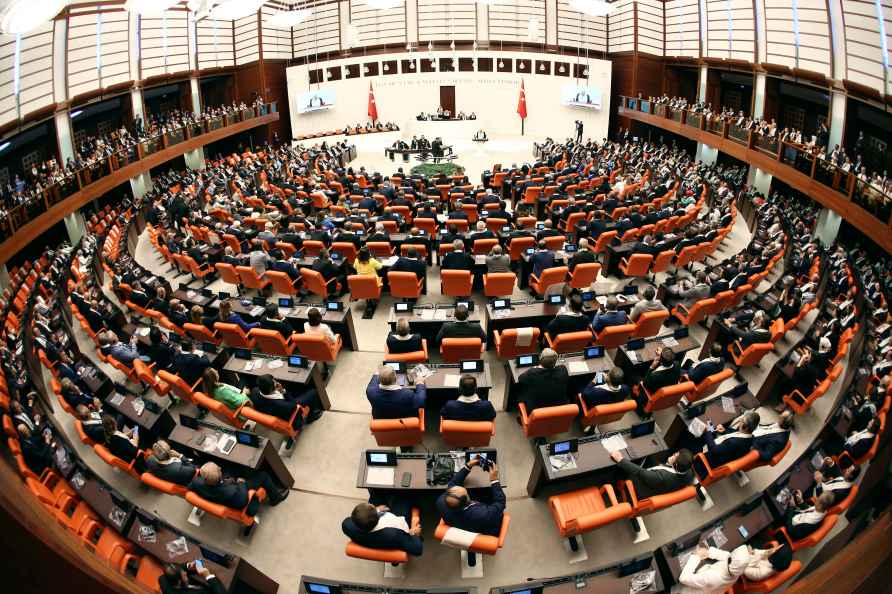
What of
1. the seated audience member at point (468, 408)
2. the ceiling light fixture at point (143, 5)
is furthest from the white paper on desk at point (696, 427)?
the ceiling light fixture at point (143, 5)

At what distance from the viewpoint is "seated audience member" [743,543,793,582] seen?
156 inches

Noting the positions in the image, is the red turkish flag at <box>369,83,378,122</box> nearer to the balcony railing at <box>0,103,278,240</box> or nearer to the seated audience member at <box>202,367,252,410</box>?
the balcony railing at <box>0,103,278,240</box>

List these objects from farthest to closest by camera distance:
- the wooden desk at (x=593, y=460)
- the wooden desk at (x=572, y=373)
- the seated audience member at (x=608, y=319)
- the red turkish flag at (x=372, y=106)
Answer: the red turkish flag at (x=372, y=106)
the seated audience member at (x=608, y=319)
the wooden desk at (x=572, y=373)
the wooden desk at (x=593, y=460)

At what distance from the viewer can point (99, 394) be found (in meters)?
7.32

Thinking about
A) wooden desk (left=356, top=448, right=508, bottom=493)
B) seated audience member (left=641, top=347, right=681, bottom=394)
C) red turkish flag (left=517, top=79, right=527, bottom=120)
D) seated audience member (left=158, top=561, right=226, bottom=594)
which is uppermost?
red turkish flag (left=517, top=79, right=527, bottom=120)

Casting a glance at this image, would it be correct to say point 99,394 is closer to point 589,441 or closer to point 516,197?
point 589,441

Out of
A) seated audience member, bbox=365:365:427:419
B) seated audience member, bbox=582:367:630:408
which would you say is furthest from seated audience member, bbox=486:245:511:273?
seated audience member, bbox=365:365:427:419

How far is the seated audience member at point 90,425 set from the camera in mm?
5965

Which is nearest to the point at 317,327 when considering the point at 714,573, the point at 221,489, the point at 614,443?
the point at 221,489

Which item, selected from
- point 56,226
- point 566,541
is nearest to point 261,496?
point 566,541

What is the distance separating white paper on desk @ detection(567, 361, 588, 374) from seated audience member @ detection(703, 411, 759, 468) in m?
1.66

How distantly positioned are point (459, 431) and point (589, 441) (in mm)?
1458

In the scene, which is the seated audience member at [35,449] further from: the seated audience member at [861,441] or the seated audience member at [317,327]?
the seated audience member at [861,441]

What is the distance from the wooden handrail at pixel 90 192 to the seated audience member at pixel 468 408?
485 inches
